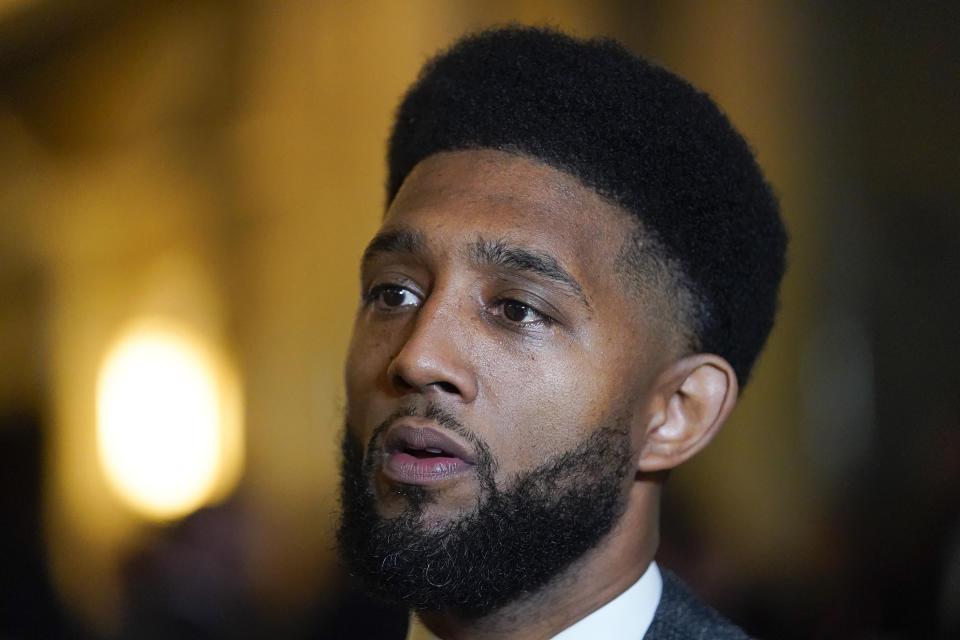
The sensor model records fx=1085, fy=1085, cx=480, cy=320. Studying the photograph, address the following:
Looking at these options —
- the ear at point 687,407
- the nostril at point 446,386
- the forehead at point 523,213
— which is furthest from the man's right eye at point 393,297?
the ear at point 687,407

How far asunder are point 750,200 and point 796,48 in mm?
4579

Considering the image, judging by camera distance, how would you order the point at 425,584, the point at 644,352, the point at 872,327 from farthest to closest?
1. the point at 872,327
2. the point at 644,352
3. the point at 425,584

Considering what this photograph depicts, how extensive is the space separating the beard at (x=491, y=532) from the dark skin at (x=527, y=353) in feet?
0.08

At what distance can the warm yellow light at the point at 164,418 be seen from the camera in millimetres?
8555

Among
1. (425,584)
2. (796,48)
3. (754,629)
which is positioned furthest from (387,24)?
(425,584)

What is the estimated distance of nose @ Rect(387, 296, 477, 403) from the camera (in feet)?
6.91

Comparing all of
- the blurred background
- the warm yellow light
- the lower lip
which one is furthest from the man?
the warm yellow light

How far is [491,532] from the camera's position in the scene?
2092 mm

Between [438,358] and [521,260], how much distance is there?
0.27m

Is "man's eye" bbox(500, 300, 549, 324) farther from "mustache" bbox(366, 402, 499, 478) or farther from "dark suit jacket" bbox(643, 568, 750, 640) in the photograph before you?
"dark suit jacket" bbox(643, 568, 750, 640)

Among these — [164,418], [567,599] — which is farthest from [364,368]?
[164,418]

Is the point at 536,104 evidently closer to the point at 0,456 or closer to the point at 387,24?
the point at 387,24

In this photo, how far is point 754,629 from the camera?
5203mm

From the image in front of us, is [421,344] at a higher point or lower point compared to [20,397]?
higher
